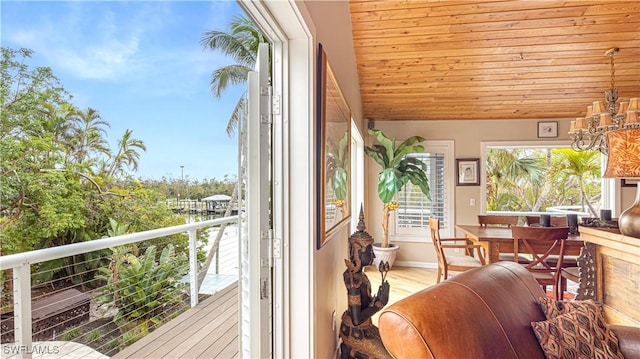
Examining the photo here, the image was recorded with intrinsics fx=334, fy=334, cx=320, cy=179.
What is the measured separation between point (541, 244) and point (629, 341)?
227 cm

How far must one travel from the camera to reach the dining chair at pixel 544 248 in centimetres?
304

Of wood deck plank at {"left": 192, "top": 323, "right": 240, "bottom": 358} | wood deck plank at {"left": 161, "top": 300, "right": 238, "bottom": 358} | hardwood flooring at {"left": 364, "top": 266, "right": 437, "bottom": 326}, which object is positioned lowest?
hardwood flooring at {"left": 364, "top": 266, "right": 437, "bottom": 326}

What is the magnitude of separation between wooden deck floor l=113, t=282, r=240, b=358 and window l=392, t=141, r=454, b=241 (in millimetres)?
3274

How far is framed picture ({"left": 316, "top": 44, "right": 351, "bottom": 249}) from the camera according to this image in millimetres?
1593

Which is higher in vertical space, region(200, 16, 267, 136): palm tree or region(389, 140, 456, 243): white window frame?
region(200, 16, 267, 136): palm tree

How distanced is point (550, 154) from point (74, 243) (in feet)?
29.5

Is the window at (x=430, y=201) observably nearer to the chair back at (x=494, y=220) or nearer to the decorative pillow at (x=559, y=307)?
the chair back at (x=494, y=220)

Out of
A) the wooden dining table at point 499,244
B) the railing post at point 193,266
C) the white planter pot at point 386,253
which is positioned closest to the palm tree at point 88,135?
the railing post at point 193,266

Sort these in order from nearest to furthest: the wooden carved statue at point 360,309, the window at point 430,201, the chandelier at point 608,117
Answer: the wooden carved statue at point 360,309
the chandelier at point 608,117
the window at point 430,201

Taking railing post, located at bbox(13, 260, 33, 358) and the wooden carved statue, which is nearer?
railing post, located at bbox(13, 260, 33, 358)

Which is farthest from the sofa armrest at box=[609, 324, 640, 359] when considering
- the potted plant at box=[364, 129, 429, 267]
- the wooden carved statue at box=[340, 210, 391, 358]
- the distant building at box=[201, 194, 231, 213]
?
the potted plant at box=[364, 129, 429, 267]

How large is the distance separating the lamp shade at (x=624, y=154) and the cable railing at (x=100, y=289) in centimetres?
266

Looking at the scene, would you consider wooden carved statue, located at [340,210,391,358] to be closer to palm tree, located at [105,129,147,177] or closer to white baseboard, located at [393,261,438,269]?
palm tree, located at [105,129,147,177]

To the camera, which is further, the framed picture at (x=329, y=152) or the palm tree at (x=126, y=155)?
the framed picture at (x=329, y=152)
